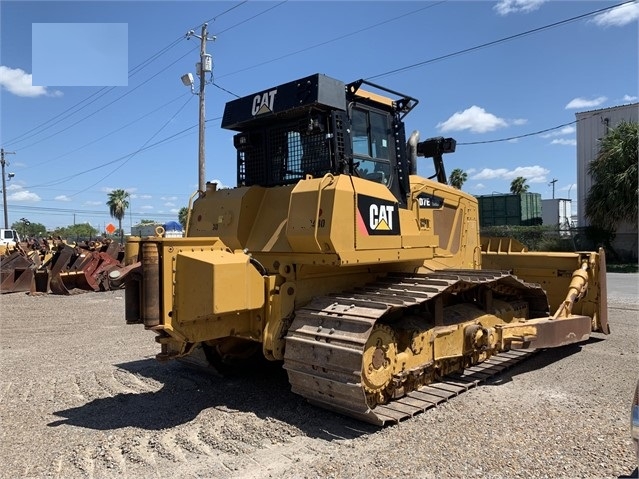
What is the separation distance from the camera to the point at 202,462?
3832mm

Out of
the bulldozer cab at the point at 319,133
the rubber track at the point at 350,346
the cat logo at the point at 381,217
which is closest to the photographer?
the rubber track at the point at 350,346

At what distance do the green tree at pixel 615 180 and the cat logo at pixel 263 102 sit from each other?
848 inches

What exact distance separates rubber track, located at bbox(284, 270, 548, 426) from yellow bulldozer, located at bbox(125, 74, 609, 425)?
14 mm

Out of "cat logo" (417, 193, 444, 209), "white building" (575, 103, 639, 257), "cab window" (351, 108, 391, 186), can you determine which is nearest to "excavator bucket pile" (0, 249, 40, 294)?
"cat logo" (417, 193, 444, 209)

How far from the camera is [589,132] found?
88.3 ft

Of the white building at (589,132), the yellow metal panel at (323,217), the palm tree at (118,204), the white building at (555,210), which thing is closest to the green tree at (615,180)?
the white building at (589,132)

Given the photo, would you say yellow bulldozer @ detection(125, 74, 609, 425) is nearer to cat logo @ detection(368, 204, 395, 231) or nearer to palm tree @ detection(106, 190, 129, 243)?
cat logo @ detection(368, 204, 395, 231)

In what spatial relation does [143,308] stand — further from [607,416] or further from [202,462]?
[607,416]

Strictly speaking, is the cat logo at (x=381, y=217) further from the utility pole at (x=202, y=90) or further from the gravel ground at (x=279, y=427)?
the utility pole at (x=202, y=90)

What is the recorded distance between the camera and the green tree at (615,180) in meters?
22.6

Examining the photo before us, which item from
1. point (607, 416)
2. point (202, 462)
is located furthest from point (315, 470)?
point (607, 416)

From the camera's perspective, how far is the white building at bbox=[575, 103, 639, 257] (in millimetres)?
25828

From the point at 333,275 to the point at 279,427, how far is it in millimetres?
1529

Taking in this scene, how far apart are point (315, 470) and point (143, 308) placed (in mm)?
1879
